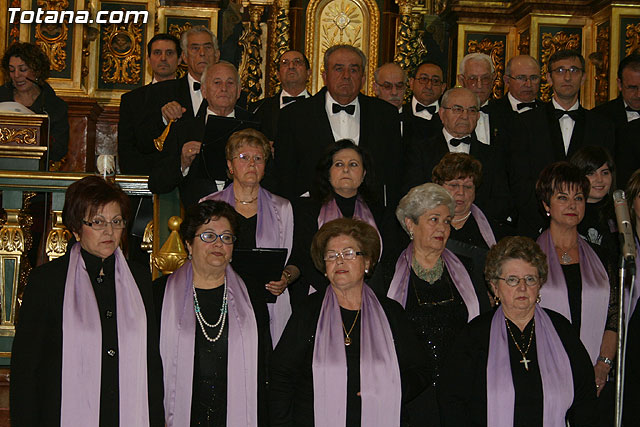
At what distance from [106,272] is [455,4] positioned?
591 cm

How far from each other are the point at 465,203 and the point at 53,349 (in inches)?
83.9

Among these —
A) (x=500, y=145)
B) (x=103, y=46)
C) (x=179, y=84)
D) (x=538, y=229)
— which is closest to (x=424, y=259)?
(x=538, y=229)

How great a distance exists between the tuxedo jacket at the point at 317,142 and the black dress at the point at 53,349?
1.72 m

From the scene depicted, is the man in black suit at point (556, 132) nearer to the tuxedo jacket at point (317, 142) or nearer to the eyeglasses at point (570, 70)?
the eyeglasses at point (570, 70)

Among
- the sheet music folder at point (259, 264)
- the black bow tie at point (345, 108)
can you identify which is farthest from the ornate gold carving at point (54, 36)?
the sheet music folder at point (259, 264)

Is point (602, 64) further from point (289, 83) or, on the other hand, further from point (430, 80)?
point (289, 83)

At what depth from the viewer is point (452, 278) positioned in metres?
4.32

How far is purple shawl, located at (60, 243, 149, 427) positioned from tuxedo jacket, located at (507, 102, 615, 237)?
256 centimetres

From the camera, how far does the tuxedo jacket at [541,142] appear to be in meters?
5.55

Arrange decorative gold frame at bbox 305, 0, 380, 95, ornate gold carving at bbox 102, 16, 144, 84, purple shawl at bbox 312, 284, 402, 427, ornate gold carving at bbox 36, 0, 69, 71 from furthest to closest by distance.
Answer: decorative gold frame at bbox 305, 0, 380, 95
ornate gold carving at bbox 102, 16, 144, 84
ornate gold carving at bbox 36, 0, 69, 71
purple shawl at bbox 312, 284, 402, 427

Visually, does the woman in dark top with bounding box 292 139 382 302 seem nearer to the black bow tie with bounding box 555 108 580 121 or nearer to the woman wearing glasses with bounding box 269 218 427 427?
the woman wearing glasses with bounding box 269 218 427 427

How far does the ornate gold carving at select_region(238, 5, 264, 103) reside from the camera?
8695mm

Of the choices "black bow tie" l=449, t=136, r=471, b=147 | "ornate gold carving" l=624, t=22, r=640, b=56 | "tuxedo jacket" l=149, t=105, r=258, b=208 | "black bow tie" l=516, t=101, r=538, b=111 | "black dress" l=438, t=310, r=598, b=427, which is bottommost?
"black dress" l=438, t=310, r=598, b=427

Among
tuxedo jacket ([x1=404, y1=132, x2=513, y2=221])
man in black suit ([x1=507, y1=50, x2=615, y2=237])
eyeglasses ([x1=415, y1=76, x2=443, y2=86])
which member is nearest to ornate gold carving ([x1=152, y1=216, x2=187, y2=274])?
tuxedo jacket ([x1=404, y1=132, x2=513, y2=221])
